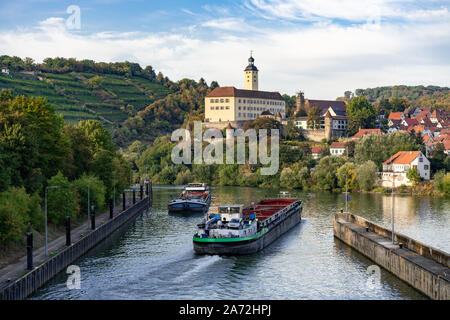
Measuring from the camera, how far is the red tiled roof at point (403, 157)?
10844 centimetres

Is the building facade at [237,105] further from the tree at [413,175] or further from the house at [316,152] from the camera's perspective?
the tree at [413,175]

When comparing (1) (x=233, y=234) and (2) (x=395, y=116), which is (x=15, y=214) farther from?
(2) (x=395, y=116)

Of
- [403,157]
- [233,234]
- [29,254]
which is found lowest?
[233,234]

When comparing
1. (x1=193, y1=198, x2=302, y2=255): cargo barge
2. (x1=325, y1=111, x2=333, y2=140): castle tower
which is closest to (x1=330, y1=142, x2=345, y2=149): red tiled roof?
(x1=325, y1=111, x2=333, y2=140): castle tower

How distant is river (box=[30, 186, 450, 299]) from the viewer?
35.0m

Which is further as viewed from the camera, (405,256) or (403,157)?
(403,157)

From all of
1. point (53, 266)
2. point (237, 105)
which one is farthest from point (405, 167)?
point (53, 266)

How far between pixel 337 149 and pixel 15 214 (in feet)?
345

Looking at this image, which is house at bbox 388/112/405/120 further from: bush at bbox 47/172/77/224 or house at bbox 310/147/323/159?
bush at bbox 47/172/77/224

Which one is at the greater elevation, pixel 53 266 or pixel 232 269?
pixel 53 266

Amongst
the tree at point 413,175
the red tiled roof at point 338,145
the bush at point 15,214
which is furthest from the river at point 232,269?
the red tiled roof at point 338,145

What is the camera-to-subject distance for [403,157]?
4380 inches

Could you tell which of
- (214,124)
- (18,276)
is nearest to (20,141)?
(18,276)
